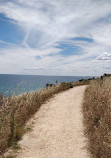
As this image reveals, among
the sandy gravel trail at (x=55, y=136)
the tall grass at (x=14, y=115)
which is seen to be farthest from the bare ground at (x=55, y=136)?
the tall grass at (x=14, y=115)

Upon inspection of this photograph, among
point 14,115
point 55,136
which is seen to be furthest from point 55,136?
point 14,115

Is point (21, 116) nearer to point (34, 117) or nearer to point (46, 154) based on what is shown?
point (34, 117)

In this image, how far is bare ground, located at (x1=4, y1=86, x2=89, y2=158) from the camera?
4.94m

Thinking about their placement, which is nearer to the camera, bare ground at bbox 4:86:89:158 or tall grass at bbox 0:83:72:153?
bare ground at bbox 4:86:89:158

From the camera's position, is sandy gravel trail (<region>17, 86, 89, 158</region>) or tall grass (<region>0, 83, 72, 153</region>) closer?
sandy gravel trail (<region>17, 86, 89, 158</region>)

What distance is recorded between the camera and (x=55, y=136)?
6.06 m

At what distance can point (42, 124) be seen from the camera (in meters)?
7.29

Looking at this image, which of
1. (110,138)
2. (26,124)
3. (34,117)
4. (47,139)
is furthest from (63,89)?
(110,138)

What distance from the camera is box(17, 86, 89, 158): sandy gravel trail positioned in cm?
494

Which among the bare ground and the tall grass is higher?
the tall grass

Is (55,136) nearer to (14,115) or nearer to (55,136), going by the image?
(55,136)

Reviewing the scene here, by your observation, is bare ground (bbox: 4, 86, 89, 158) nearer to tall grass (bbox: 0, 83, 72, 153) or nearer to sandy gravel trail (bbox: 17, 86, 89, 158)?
sandy gravel trail (bbox: 17, 86, 89, 158)

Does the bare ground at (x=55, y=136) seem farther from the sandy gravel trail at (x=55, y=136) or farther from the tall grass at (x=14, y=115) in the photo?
the tall grass at (x=14, y=115)

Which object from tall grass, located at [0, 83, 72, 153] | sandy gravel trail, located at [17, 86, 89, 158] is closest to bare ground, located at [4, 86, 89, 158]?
sandy gravel trail, located at [17, 86, 89, 158]
